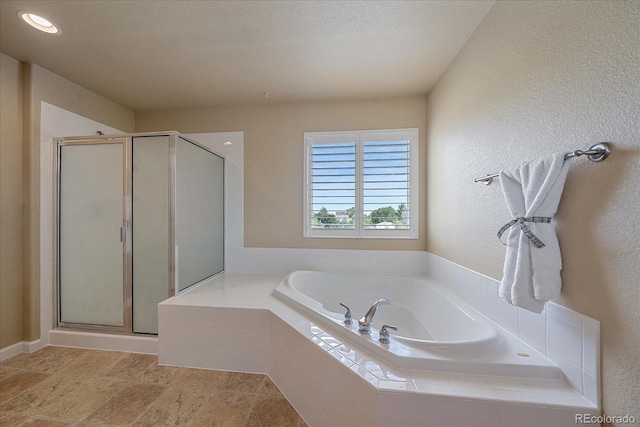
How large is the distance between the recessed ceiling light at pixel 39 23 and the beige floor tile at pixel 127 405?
241 centimetres

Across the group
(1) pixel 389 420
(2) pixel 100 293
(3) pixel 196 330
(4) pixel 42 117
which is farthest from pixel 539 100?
(4) pixel 42 117

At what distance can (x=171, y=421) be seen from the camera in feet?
4.33

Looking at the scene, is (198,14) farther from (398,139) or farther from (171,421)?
(171,421)

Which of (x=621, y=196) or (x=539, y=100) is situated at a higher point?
(x=539, y=100)

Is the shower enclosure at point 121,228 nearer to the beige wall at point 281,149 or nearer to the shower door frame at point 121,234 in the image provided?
the shower door frame at point 121,234

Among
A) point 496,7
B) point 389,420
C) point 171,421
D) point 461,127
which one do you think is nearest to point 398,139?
point 461,127

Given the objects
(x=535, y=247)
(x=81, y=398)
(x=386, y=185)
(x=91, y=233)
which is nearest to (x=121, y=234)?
(x=91, y=233)

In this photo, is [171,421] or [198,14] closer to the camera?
[171,421]

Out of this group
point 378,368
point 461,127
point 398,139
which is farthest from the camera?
point 398,139

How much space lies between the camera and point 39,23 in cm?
155

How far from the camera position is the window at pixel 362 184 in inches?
99.3

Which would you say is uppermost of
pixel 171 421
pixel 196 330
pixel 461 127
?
pixel 461 127

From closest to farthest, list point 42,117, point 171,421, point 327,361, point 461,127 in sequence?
point 327,361
point 171,421
point 461,127
point 42,117

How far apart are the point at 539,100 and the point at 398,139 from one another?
150 cm
